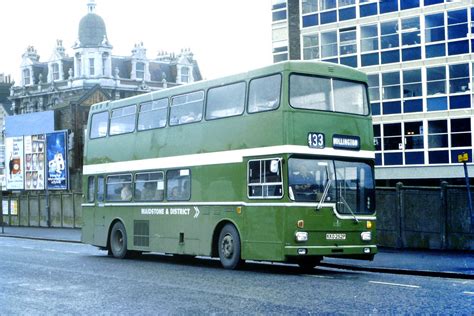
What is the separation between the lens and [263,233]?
17.7 meters

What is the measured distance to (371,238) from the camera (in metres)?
18.3

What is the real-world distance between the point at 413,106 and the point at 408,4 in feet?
18.2

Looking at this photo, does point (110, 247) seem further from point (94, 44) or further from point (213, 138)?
point (94, 44)

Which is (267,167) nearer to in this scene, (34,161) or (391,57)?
(391,57)

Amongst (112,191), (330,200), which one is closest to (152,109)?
(112,191)

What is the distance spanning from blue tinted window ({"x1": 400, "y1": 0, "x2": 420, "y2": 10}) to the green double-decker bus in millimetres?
24748

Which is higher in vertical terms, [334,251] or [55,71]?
[55,71]

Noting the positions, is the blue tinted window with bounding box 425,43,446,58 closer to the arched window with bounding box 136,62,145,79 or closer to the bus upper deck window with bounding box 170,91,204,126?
the bus upper deck window with bounding box 170,91,204,126

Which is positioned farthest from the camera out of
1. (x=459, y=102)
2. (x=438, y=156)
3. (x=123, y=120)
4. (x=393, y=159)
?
(x=393, y=159)

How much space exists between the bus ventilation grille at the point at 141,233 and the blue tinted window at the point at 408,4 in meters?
25.6

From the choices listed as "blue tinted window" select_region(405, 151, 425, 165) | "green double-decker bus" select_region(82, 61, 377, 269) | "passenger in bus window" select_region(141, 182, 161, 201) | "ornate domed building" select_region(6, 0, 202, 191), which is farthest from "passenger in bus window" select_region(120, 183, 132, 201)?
"ornate domed building" select_region(6, 0, 202, 191)

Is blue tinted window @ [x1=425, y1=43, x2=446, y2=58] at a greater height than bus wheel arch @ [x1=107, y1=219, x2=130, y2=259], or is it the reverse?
blue tinted window @ [x1=425, y1=43, x2=446, y2=58]

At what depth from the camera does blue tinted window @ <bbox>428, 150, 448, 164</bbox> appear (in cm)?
4125

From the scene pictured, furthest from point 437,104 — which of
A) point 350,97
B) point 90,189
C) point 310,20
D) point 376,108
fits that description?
point 350,97
